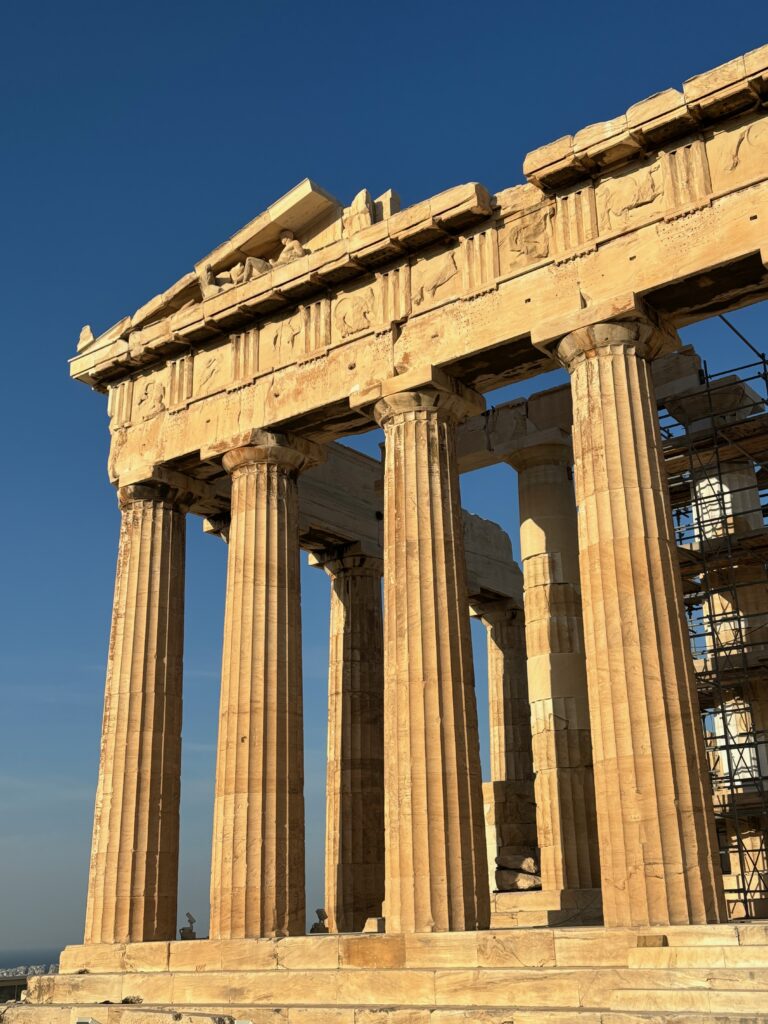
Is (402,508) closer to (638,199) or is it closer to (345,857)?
(638,199)

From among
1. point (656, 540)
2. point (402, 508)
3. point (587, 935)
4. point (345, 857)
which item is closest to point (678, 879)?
point (587, 935)

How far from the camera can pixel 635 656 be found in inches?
711

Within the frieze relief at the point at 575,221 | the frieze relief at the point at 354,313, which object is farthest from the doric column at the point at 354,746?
the frieze relief at the point at 575,221

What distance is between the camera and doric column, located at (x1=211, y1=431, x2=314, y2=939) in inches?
869

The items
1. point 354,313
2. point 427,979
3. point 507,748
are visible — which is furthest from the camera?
point 507,748

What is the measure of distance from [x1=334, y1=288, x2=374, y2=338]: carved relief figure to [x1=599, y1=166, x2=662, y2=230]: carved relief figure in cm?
536

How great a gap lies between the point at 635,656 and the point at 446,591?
4.21 metres

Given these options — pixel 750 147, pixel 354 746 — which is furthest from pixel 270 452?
pixel 750 147

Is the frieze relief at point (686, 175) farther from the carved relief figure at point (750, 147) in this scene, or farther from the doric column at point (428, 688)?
the doric column at point (428, 688)

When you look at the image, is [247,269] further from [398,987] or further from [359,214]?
[398,987]

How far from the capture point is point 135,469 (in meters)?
26.9

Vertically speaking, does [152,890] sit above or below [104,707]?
below

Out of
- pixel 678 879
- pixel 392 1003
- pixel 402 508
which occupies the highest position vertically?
pixel 402 508

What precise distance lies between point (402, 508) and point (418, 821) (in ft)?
18.9
